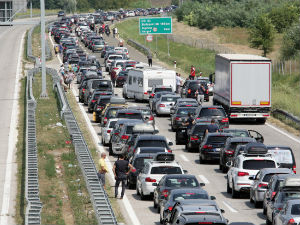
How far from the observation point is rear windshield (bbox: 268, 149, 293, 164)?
29.5m

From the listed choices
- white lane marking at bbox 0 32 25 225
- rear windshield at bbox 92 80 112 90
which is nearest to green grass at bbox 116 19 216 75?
white lane marking at bbox 0 32 25 225

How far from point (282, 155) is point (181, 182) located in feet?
21.3

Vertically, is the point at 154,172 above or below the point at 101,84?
above

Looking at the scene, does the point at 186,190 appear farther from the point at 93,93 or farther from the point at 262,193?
the point at 93,93

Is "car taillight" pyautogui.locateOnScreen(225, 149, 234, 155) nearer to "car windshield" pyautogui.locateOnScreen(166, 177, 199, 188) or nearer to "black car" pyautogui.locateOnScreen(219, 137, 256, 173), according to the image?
"black car" pyautogui.locateOnScreen(219, 137, 256, 173)

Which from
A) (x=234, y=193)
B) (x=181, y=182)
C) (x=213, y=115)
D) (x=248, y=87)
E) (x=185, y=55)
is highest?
(x=248, y=87)

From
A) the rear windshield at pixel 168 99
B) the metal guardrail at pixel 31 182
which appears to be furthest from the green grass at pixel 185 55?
the metal guardrail at pixel 31 182

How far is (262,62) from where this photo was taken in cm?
4703

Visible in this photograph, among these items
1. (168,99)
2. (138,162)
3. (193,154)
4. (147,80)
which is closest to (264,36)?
(147,80)

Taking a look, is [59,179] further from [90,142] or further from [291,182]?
[291,182]

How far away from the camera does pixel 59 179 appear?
31.6 meters

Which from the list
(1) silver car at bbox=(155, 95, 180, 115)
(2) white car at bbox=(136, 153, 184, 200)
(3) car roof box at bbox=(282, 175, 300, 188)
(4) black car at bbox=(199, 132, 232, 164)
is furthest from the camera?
(1) silver car at bbox=(155, 95, 180, 115)

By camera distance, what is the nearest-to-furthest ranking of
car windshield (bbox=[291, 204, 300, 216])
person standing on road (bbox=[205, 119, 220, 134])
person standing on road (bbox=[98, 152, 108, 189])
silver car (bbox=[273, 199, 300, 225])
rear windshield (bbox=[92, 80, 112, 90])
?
silver car (bbox=[273, 199, 300, 225]), car windshield (bbox=[291, 204, 300, 216]), person standing on road (bbox=[98, 152, 108, 189]), person standing on road (bbox=[205, 119, 220, 134]), rear windshield (bbox=[92, 80, 112, 90])

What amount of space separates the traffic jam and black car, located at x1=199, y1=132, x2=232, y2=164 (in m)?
0.04
